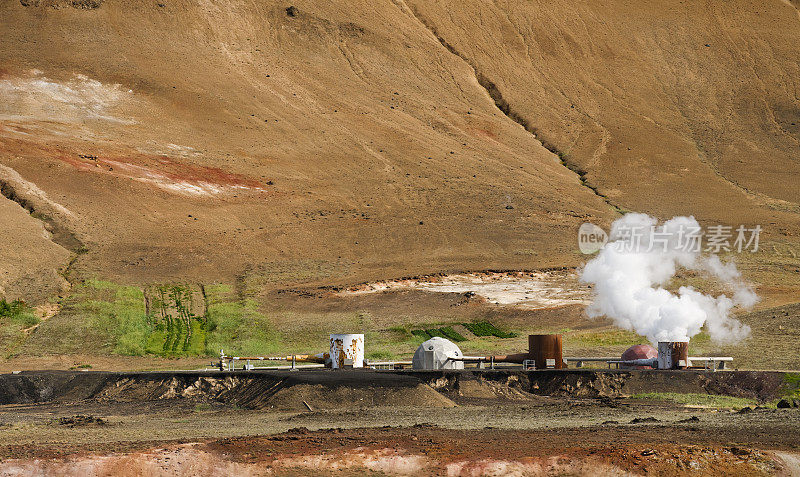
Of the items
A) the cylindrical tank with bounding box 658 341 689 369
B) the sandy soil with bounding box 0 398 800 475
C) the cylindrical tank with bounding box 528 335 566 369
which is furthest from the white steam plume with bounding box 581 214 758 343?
the sandy soil with bounding box 0 398 800 475

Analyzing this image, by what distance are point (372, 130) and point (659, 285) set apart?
40.8 meters

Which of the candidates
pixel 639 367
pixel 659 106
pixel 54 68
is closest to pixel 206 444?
pixel 639 367

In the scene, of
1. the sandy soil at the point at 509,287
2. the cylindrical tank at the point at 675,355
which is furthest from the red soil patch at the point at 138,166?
the cylindrical tank at the point at 675,355

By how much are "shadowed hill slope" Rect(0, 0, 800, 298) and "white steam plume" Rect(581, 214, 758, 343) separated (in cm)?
541

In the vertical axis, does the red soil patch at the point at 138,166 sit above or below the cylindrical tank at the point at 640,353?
above

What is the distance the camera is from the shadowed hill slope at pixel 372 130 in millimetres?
73312

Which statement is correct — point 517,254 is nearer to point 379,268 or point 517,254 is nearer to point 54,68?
point 379,268

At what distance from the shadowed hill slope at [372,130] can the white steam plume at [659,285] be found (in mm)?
5415

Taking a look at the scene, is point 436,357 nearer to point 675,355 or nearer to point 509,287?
point 675,355

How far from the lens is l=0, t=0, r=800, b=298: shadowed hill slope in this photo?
7331 cm

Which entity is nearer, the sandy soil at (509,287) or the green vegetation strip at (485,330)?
the green vegetation strip at (485,330)

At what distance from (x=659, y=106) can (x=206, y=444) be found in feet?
291

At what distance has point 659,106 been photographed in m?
106

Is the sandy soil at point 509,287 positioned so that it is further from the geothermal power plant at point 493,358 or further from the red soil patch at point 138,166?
the red soil patch at point 138,166
